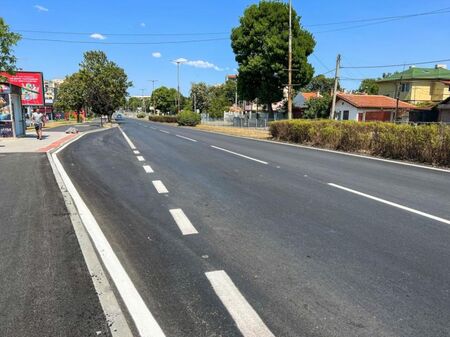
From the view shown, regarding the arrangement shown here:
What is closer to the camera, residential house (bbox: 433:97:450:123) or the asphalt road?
the asphalt road

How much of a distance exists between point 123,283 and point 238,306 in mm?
1211

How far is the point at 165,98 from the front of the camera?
130m

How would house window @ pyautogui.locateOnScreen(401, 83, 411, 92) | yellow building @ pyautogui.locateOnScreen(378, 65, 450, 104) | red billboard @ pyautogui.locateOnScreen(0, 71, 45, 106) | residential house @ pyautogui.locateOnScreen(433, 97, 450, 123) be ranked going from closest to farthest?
red billboard @ pyautogui.locateOnScreen(0, 71, 45, 106) → residential house @ pyautogui.locateOnScreen(433, 97, 450, 123) → yellow building @ pyautogui.locateOnScreen(378, 65, 450, 104) → house window @ pyautogui.locateOnScreen(401, 83, 411, 92)

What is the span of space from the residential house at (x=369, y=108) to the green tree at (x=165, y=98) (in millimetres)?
77089

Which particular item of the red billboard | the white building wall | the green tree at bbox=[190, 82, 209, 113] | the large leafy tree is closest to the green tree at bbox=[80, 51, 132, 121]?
the red billboard

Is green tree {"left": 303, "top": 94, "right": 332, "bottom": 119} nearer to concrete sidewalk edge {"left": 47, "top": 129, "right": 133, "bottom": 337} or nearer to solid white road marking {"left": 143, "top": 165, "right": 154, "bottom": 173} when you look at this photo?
solid white road marking {"left": 143, "top": 165, "right": 154, "bottom": 173}

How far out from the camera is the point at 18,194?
8.23m

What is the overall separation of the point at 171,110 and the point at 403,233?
124 meters

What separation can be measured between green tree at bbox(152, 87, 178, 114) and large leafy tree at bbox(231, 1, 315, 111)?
74115 millimetres

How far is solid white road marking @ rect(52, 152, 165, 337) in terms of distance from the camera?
3.24m

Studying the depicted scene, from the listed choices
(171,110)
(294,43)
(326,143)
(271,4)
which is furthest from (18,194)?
(171,110)

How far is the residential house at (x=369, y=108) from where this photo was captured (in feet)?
173

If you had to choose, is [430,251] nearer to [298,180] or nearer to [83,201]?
[298,180]

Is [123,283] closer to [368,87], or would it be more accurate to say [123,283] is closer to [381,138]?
[381,138]
